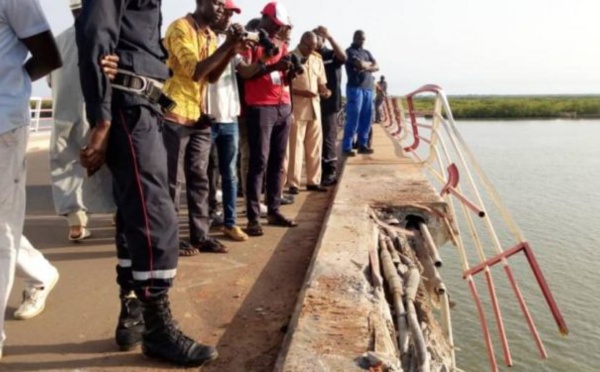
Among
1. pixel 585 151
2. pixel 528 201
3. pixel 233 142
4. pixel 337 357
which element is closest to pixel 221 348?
pixel 337 357

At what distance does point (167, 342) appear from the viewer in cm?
224

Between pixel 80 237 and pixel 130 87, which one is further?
pixel 80 237

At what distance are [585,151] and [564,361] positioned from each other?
1953 cm

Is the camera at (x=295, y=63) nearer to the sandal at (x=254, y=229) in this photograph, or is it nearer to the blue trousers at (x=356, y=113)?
the sandal at (x=254, y=229)

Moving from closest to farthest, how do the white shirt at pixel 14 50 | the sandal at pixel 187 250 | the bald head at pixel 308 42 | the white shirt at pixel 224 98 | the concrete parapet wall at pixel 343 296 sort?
the concrete parapet wall at pixel 343 296 → the white shirt at pixel 14 50 → the sandal at pixel 187 250 → the white shirt at pixel 224 98 → the bald head at pixel 308 42

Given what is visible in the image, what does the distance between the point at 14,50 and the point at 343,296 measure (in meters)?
1.80

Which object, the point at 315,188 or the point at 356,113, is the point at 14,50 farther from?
the point at 356,113

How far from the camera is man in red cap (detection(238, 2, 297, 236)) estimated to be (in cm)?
425

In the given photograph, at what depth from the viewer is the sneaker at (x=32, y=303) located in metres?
2.76

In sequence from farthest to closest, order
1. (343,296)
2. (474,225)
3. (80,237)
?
(474,225) < (80,237) < (343,296)

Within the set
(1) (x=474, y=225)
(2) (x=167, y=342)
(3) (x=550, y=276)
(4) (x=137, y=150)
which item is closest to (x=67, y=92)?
(4) (x=137, y=150)

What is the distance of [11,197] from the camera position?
7.37 ft

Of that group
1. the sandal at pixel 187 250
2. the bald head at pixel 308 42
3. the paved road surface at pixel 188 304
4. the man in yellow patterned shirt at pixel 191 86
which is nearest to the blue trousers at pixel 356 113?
the bald head at pixel 308 42

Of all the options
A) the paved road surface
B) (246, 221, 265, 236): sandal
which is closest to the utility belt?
the paved road surface
